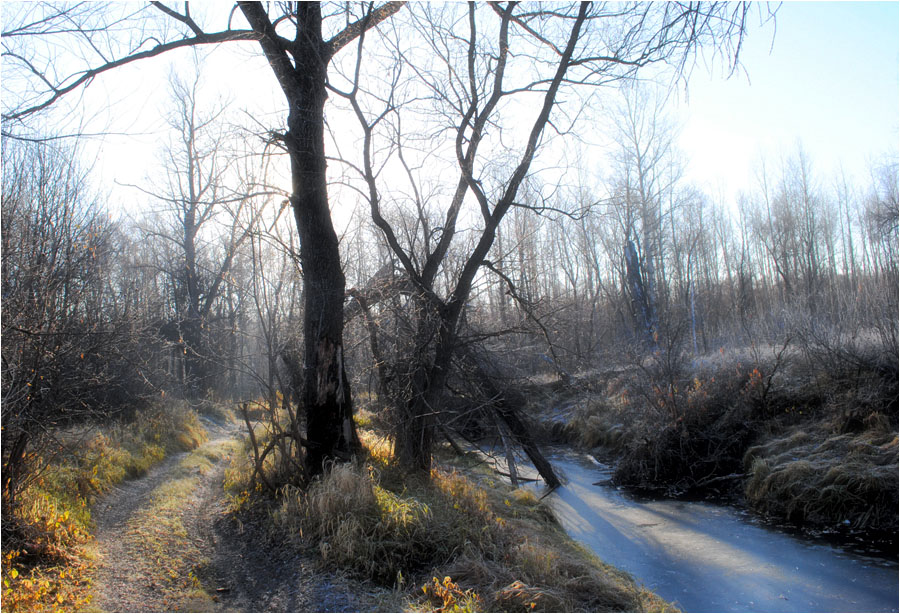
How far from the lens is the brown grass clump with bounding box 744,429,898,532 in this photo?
9.70 metres

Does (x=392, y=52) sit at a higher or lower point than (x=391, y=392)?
higher

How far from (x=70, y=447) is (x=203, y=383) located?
16.1 metres

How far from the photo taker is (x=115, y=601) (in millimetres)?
5020

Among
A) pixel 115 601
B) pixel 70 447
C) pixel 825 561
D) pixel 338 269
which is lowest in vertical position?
pixel 825 561

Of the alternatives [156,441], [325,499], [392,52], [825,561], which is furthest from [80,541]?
[825,561]

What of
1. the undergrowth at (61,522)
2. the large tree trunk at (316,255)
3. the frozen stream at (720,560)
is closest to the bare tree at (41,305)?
the undergrowth at (61,522)

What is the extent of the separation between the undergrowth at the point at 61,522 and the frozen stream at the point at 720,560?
6.54m

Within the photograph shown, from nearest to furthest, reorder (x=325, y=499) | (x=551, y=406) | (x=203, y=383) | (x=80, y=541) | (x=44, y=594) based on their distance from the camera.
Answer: (x=44, y=594), (x=80, y=541), (x=325, y=499), (x=551, y=406), (x=203, y=383)

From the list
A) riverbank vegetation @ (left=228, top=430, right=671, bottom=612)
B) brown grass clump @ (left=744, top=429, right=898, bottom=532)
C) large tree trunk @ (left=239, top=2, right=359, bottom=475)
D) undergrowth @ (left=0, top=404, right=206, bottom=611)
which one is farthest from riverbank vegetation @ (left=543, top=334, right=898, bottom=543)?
undergrowth @ (left=0, top=404, right=206, bottom=611)

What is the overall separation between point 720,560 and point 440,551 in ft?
16.6

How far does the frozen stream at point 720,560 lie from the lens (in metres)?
7.33

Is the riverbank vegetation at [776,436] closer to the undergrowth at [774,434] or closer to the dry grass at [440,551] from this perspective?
the undergrowth at [774,434]

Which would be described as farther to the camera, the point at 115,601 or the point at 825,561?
the point at 825,561

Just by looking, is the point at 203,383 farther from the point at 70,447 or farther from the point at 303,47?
the point at 303,47
